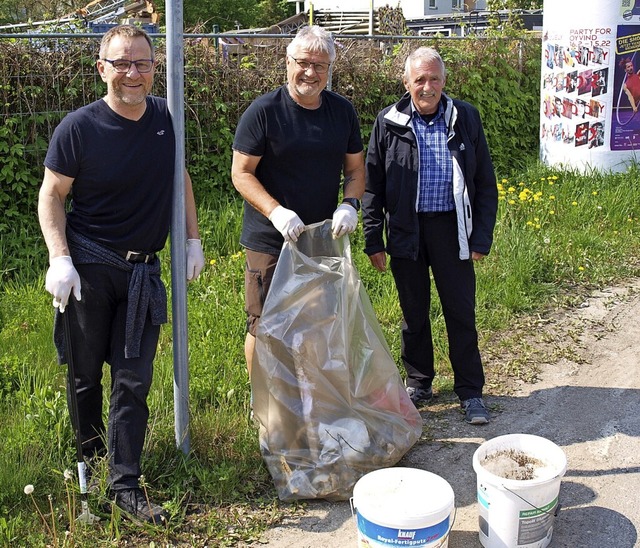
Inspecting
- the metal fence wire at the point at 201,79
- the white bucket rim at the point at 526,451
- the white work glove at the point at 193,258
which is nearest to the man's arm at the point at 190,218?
the white work glove at the point at 193,258

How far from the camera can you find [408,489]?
290 cm

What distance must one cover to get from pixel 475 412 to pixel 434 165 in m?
1.30

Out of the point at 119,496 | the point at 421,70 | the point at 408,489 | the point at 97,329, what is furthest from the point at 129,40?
the point at 408,489

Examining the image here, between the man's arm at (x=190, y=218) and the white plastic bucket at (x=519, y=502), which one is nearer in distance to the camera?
the white plastic bucket at (x=519, y=502)

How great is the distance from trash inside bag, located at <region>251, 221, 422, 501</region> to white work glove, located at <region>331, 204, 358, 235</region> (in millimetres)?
165

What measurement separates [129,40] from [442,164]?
166 cm

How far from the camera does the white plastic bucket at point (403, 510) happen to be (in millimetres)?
2705

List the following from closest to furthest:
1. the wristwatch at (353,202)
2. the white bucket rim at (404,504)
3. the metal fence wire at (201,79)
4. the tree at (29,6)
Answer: the white bucket rim at (404,504) < the wristwatch at (353,202) < the metal fence wire at (201,79) < the tree at (29,6)

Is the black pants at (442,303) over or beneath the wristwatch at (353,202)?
beneath

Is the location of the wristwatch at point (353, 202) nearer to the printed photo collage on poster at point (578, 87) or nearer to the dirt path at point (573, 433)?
the dirt path at point (573, 433)

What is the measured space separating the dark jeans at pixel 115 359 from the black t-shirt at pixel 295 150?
81 centimetres

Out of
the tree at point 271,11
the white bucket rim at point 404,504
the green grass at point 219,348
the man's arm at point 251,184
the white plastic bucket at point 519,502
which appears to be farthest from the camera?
the tree at point 271,11

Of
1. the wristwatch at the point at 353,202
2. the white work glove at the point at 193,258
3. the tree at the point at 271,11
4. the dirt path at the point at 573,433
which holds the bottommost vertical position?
the dirt path at the point at 573,433

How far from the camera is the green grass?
321cm
